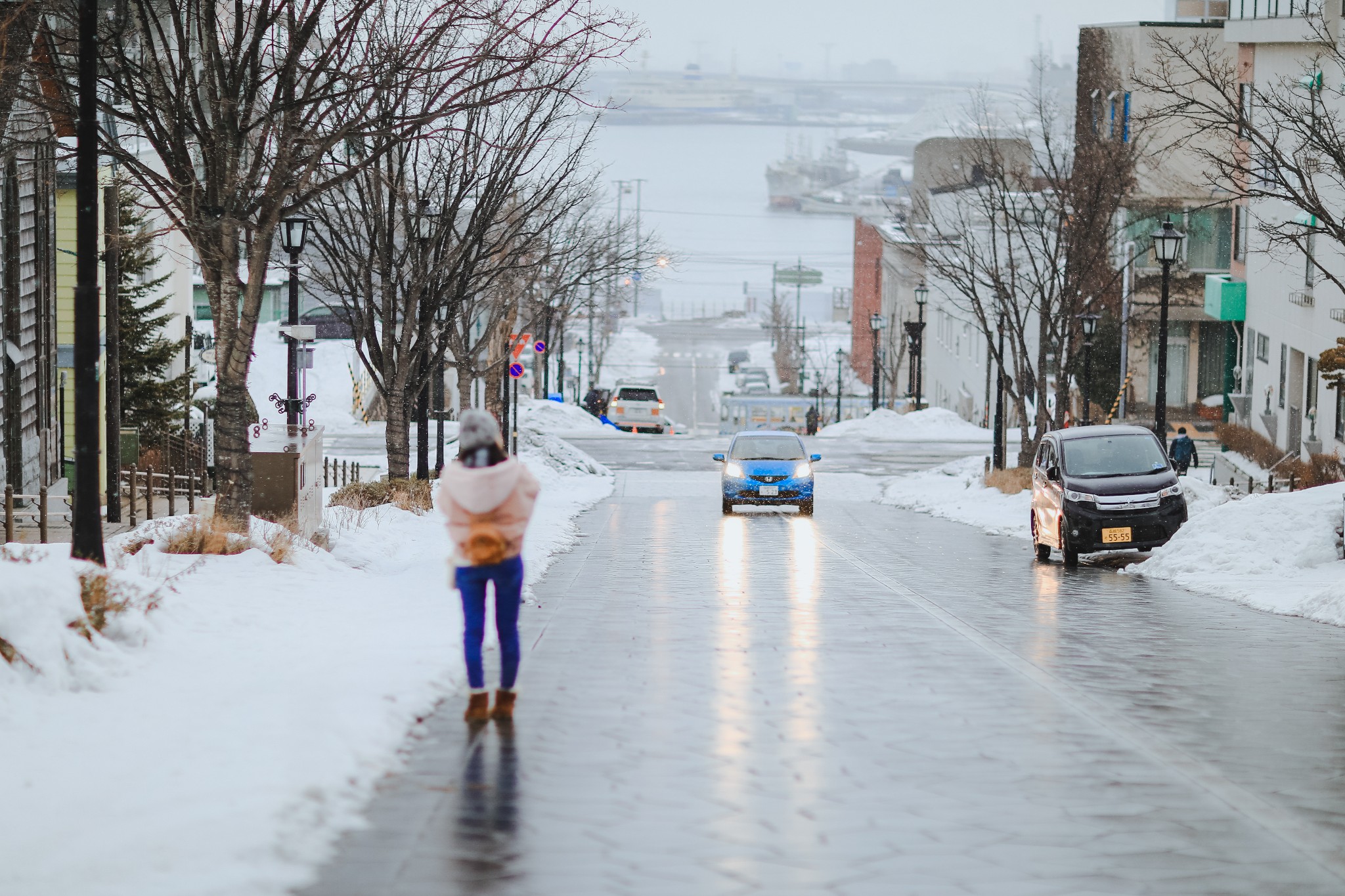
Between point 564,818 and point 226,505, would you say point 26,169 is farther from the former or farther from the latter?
point 564,818

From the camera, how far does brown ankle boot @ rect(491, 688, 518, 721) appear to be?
30.4 ft

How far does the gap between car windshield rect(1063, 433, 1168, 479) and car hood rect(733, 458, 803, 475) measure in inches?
387

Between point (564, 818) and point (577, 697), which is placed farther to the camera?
point (577, 697)

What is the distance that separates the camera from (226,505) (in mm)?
16500

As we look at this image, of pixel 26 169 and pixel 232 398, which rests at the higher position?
pixel 26 169

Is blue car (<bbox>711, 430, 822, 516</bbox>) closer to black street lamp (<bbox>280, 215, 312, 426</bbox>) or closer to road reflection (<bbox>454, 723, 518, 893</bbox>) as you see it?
black street lamp (<bbox>280, 215, 312, 426</bbox>)

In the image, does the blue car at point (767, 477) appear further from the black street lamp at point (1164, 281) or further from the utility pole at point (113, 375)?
the utility pole at point (113, 375)

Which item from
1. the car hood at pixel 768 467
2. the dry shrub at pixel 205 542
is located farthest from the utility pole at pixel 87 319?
the car hood at pixel 768 467

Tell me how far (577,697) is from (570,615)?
4245mm

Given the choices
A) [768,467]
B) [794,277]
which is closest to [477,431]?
[768,467]

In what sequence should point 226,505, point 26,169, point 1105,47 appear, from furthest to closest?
1. point 1105,47
2. point 26,169
3. point 226,505

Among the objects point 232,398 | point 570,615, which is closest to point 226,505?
point 232,398

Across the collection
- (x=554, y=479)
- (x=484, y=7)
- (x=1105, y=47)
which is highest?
(x=1105, y=47)

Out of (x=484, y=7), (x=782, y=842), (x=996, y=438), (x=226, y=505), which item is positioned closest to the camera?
(x=782, y=842)
